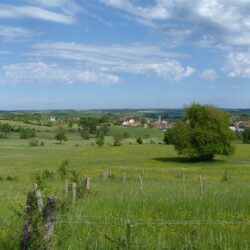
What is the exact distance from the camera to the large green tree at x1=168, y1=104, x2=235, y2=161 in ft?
241

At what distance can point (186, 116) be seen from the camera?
77000 millimetres

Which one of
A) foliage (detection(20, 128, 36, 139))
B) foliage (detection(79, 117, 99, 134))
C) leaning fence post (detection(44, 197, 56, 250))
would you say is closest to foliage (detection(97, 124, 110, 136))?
foliage (detection(79, 117, 99, 134))

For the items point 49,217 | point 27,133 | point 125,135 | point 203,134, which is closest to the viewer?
point 49,217

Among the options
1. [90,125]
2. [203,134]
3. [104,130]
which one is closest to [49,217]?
[203,134]

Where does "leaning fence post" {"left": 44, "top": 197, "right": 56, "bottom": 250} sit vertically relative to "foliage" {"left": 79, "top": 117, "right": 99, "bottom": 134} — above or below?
above

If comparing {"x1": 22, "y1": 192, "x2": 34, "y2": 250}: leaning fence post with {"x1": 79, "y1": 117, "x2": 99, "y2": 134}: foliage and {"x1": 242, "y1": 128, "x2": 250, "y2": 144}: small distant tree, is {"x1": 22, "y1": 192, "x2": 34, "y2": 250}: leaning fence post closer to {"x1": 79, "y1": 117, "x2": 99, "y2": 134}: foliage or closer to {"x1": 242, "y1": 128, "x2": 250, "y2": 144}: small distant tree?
{"x1": 242, "y1": 128, "x2": 250, "y2": 144}: small distant tree

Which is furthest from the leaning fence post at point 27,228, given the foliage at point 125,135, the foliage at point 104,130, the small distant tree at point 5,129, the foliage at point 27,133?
the foliage at point 104,130

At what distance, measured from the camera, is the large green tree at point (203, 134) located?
7338 centimetres

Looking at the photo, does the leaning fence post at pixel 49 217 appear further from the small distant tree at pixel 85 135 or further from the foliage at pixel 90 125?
the foliage at pixel 90 125

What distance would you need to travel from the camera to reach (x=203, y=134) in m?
73.0

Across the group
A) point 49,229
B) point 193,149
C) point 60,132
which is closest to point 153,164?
point 193,149

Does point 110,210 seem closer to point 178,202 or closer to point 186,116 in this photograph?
point 178,202

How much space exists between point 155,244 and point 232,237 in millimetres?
1384

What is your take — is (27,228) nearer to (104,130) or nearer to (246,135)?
(246,135)
